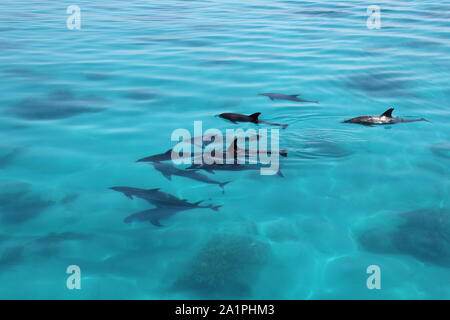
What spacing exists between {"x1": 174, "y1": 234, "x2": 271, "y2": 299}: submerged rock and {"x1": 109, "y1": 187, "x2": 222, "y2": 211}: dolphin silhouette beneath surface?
0.79 m

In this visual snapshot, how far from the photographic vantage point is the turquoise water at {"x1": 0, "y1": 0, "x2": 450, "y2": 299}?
5934 millimetres

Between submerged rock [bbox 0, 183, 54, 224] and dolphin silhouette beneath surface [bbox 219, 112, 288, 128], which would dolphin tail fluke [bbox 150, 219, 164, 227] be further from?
dolphin silhouette beneath surface [bbox 219, 112, 288, 128]

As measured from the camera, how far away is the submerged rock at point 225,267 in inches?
224

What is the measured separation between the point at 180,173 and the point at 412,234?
3.85m

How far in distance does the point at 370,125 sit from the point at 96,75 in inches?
309

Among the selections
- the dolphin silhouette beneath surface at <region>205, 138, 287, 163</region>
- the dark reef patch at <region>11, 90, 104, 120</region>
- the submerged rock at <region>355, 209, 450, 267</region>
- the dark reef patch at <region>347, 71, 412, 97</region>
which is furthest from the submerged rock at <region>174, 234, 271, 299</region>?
the dark reef patch at <region>347, 71, 412, 97</region>

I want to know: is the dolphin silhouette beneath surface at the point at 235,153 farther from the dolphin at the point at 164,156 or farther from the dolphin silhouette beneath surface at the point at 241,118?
the dolphin silhouette beneath surface at the point at 241,118

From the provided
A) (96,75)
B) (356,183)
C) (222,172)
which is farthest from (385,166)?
(96,75)

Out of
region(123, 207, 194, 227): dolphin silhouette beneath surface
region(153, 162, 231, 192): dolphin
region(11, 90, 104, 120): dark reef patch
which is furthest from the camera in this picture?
region(11, 90, 104, 120): dark reef patch

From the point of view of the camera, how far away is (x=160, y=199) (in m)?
7.12

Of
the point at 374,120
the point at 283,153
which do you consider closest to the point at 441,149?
the point at 374,120

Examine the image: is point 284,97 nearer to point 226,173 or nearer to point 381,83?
point 381,83

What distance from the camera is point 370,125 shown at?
32.5ft

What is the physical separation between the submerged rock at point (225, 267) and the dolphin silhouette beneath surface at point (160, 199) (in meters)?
0.79
